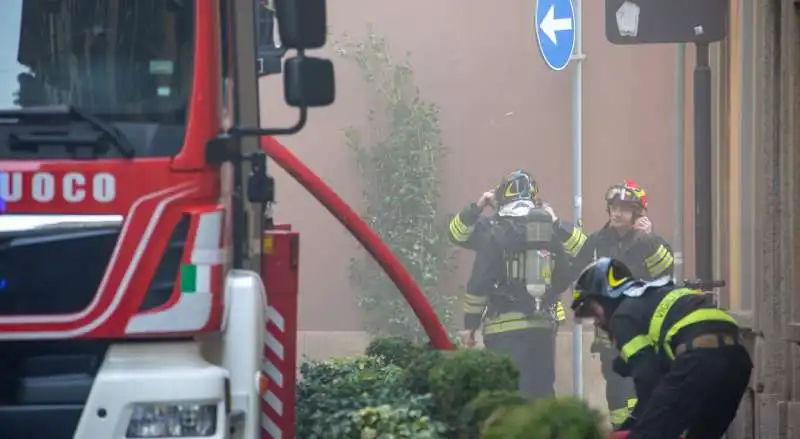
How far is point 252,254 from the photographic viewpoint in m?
5.90

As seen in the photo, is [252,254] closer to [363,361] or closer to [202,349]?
[202,349]

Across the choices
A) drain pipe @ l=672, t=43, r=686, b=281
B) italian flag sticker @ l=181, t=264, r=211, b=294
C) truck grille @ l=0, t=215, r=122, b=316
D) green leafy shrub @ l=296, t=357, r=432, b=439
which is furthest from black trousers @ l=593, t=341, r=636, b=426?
truck grille @ l=0, t=215, r=122, b=316

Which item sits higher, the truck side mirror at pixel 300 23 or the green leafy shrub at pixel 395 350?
the truck side mirror at pixel 300 23

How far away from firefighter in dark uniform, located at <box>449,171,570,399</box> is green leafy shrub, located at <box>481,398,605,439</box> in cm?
497

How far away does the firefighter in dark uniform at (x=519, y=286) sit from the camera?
33.9ft

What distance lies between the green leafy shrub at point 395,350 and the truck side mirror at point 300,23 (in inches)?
114

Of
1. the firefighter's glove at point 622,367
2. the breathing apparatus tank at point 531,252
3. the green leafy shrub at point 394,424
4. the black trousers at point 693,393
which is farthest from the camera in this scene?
the breathing apparatus tank at point 531,252

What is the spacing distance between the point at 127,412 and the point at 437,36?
901 centimetres

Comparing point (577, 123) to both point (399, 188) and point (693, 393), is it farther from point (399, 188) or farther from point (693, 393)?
point (693, 393)

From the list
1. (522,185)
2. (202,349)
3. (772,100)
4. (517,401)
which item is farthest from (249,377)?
(522,185)

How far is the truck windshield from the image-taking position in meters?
5.12

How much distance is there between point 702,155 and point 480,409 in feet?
7.17

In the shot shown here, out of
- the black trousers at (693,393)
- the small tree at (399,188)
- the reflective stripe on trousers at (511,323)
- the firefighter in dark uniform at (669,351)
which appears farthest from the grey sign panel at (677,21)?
the small tree at (399,188)

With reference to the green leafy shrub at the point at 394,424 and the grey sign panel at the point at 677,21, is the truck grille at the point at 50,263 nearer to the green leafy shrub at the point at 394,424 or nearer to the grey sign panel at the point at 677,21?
the green leafy shrub at the point at 394,424
